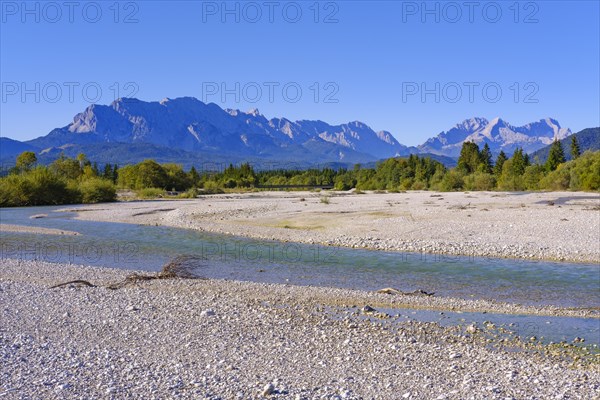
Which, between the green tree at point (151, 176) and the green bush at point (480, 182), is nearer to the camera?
the green bush at point (480, 182)

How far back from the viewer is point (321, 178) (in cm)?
15388

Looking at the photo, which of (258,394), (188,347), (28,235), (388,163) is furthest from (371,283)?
(388,163)

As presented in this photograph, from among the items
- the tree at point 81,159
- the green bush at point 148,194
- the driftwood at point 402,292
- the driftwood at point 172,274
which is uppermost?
the tree at point 81,159

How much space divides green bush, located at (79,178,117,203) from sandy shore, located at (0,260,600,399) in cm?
6047

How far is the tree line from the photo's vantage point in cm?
6862

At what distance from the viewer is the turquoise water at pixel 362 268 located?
15098mm

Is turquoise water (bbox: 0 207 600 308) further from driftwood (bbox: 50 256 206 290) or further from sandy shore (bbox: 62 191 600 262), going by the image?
sandy shore (bbox: 62 191 600 262)

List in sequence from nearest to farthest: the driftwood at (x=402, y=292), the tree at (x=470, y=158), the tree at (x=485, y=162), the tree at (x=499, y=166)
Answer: the driftwood at (x=402, y=292), the tree at (x=499, y=166), the tree at (x=485, y=162), the tree at (x=470, y=158)

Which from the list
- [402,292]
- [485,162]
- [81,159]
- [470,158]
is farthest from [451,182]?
[402,292]

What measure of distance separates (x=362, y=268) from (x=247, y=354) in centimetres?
1137

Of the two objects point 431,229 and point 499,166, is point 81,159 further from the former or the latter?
point 431,229

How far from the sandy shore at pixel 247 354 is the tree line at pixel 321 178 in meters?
57.8

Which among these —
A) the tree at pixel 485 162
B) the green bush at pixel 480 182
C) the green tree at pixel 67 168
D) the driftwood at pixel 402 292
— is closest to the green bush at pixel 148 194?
the green tree at pixel 67 168

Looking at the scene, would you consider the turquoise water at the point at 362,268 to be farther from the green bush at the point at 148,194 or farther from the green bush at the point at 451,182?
the green bush at the point at 451,182
